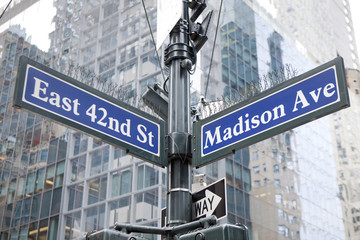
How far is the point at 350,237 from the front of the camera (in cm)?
4650

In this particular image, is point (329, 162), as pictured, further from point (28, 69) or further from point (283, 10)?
point (28, 69)

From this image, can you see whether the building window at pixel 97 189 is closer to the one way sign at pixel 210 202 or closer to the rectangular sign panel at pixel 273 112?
the one way sign at pixel 210 202

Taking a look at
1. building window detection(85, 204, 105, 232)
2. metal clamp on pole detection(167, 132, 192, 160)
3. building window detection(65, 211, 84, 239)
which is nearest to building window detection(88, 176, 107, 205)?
building window detection(85, 204, 105, 232)

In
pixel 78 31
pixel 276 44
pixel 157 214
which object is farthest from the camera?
pixel 276 44

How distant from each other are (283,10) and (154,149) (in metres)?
54.7

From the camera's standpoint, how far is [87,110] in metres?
4.18

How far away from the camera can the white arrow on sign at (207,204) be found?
13.6ft

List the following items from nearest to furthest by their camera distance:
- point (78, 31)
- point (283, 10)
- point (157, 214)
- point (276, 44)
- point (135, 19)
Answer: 1. point (157, 214)
2. point (135, 19)
3. point (78, 31)
4. point (276, 44)
5. point (283, 10)

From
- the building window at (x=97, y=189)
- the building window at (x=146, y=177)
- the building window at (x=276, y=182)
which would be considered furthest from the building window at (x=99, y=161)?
the building window at (x=276, y=182)

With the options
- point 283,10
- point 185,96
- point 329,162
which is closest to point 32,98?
point 185,96

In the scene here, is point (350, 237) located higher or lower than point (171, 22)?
higher

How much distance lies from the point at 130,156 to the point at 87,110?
80.7 ft

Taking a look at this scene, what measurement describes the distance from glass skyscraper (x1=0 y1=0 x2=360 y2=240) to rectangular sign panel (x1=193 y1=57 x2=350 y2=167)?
1987cm

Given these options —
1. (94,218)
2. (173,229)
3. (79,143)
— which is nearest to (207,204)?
(173,229)
